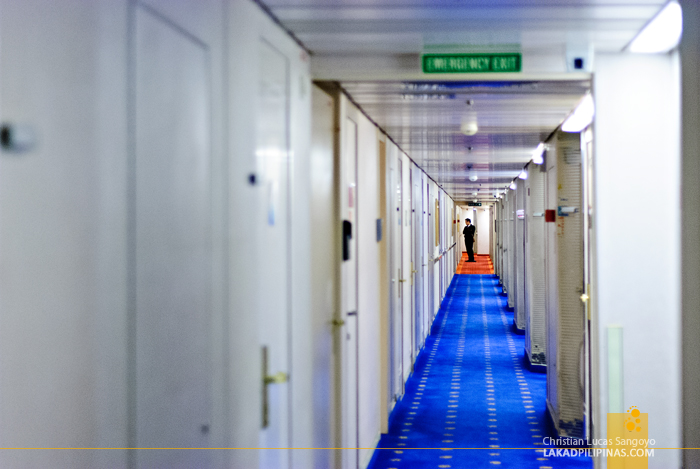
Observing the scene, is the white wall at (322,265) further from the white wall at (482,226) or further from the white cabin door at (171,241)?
the white wall at (482,226)

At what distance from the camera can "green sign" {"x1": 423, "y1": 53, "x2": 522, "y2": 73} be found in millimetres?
2988

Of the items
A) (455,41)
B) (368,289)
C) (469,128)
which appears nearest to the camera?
(455,41)

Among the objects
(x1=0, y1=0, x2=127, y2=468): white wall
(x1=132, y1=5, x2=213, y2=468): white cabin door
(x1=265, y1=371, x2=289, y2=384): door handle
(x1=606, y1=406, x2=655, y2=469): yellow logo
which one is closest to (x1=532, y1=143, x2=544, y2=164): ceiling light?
(x1=606, y1=406, x2=655, y2=469): yellow logo

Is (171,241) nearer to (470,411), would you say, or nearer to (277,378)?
(277,378)

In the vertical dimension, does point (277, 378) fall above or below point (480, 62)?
below

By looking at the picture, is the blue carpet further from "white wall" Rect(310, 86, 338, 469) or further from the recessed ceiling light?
the recessed ceiling light

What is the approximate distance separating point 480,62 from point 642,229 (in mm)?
1202

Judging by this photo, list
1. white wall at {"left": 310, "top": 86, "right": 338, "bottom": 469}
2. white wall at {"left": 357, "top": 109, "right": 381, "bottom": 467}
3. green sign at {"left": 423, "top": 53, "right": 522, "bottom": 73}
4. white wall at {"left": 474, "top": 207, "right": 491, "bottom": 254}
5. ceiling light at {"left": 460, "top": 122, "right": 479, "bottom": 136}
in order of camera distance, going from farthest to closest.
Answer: white wall at {"left": 474, "top": 207, "right": 491, "bottom": 254} < ceiling light at {"left": 460, "top": 122, "right": 479, "bottom": 136} < white wall at {"left": 357, "top": 109, "right": 381, "bottom": 467} < white wall at {"left": 310, "top": 86, "right": 338, "bottom": 469} < green sign at {"left": 423, "top": 53, "right": 522, "bottom": 73}

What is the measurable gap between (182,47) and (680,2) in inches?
73.6

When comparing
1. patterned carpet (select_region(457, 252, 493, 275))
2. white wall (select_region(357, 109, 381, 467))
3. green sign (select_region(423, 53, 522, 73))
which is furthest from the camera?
patterned carpet (select_region(457, 252, 493, 275))

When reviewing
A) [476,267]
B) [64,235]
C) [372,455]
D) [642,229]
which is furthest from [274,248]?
[476,267]

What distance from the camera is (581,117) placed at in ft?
14.4

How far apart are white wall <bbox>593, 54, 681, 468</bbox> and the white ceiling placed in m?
0.24

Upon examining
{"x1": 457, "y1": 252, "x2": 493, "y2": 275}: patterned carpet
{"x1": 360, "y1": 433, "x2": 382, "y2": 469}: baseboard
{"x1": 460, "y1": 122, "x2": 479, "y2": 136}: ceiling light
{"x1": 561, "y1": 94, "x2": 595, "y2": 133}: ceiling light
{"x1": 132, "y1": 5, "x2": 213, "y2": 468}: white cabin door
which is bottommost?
{"x1": 360, "y1": 433, "x2": 382, "y2": 469}: baseboard
